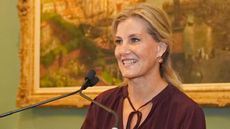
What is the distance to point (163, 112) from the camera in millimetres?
2139

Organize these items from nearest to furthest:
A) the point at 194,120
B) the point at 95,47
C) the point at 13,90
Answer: the point at 194,120, the point at 95,47, the point at 13,90

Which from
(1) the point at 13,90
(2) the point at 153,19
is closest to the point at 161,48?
(2) the point at 153,19

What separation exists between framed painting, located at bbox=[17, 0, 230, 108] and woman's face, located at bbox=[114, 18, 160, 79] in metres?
0.54

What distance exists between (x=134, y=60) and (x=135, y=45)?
7 centimetres

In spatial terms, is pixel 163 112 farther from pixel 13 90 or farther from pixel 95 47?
pixel 13 90

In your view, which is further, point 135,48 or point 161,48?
point 161,48

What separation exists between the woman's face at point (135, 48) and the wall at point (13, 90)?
1068 mm

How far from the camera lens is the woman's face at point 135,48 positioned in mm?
2152

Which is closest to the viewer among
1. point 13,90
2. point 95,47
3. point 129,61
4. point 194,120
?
point 194,120

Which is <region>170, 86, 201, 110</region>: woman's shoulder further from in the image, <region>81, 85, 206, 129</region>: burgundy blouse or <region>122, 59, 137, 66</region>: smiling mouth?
<region>122, 59, 137, 66</region>: smiling mouth

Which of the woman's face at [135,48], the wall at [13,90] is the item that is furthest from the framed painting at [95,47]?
the woman's face at [135,48]

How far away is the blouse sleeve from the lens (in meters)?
2.04

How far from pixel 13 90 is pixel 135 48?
1.53m

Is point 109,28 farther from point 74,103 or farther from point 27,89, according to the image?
point 27,89
